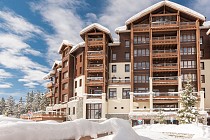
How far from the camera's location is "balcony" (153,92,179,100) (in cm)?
3922

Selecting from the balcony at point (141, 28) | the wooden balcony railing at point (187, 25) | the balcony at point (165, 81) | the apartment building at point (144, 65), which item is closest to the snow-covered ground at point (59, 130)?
the apartment building at point (144, 65)

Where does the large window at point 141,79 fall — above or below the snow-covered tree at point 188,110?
above

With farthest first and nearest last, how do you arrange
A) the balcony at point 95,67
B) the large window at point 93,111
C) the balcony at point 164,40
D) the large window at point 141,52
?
the large window at point 141,52 → the balcony at point 95,67 → the large window at point 93,111 → the balcony at point 164,40

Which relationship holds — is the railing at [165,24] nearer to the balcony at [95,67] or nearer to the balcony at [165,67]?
the balcony at [165,67]

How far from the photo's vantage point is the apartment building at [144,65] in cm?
4028

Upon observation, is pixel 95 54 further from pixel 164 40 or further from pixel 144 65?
pixel 164 40

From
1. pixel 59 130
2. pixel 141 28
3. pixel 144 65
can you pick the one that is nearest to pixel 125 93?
pixel 144 65

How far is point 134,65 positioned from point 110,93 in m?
5.89

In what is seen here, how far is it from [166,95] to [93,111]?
1143cm

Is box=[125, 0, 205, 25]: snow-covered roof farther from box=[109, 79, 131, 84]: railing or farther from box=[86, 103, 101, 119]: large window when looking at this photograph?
box=[86, 103, 101, 119]: large window

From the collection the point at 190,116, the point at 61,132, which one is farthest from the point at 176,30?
the point at 61,132

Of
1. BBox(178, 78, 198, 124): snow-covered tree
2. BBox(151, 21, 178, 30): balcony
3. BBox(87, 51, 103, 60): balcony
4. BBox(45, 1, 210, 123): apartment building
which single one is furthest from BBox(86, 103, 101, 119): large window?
BBox(151, 21, 178, 30): balcony

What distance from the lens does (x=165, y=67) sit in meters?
40.5

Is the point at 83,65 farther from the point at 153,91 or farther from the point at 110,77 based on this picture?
the point at 153,91
